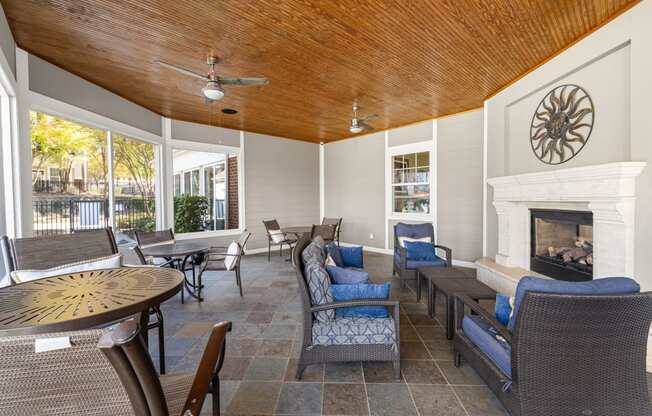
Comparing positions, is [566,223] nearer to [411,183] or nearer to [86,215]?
[411,183]

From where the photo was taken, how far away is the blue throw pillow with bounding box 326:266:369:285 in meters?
2.19

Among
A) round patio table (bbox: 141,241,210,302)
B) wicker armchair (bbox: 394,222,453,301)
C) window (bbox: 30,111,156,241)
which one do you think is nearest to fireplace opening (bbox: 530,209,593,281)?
wicker armchair (bbox: 394,222,453,301)

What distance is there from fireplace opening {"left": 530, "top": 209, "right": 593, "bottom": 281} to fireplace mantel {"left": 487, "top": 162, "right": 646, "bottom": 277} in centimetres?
9

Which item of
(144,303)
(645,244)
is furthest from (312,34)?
(645,244)

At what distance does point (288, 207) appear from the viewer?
741cm

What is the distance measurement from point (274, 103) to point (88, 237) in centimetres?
326

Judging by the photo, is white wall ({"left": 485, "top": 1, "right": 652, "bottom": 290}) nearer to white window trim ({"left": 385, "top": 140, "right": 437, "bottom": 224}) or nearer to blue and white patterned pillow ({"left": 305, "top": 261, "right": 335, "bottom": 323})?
white window trim ({"left": 385, "top": 140, "right": 437, "bottom": 224})

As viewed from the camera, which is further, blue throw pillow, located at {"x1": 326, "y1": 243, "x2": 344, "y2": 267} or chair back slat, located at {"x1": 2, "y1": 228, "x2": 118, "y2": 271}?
blue throw pillow, located at {"x1": 326, "y1": 243, "x2": 344, "y2": 267}

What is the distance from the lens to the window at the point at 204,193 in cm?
585

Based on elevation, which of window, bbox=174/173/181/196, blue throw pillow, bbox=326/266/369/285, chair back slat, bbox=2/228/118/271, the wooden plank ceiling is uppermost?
the wooden plank ceiling

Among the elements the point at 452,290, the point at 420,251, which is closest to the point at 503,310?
the point at 452,290

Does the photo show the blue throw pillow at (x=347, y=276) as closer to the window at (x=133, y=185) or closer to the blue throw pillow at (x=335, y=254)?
the blue throw pillow at (x=335, y=254)

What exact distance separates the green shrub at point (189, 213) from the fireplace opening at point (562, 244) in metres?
6.03

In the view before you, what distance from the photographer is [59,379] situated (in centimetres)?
65
